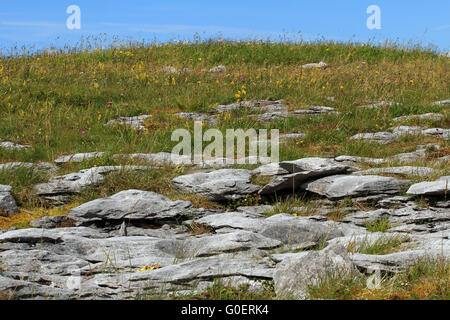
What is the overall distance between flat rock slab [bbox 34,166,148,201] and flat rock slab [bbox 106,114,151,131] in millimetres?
3413

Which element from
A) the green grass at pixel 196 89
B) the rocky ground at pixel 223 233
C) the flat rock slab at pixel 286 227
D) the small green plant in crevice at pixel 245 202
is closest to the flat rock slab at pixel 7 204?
the rocky ground at pixel 223 233

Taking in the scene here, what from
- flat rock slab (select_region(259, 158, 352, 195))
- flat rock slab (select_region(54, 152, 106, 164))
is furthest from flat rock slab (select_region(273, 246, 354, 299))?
flat rock slab (select_region(54, 152, 106, 164))

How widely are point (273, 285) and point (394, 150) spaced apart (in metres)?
7.23

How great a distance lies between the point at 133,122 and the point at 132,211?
5.98 metres

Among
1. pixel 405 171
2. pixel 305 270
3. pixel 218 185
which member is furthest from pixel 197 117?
pixel 305 270

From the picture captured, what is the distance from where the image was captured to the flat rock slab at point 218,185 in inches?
287

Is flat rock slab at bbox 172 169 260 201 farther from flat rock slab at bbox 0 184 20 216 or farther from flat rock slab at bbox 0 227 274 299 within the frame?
flat rock slab at bbox 0 184 20 216

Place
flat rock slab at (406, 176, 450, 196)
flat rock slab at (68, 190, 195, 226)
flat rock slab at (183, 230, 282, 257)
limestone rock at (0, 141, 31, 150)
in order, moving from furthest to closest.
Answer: limestone rock at (0, 141, 31, 150) → flat rock slab at (68, 190, 195, 226) → flat rock slab at (406, 176, 450, 196) → flat rock slab at (183, 230, 282, 257)

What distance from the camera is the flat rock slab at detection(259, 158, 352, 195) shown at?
7.26 metres

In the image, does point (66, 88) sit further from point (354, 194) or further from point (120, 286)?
point (120, 286)

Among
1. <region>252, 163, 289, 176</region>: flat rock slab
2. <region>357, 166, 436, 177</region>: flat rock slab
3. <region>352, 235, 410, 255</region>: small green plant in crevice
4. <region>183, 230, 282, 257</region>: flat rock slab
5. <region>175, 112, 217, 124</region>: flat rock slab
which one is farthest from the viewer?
<region>175, 112, 217, 124</region>: flat rock slab

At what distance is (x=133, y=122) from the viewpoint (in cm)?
1210
